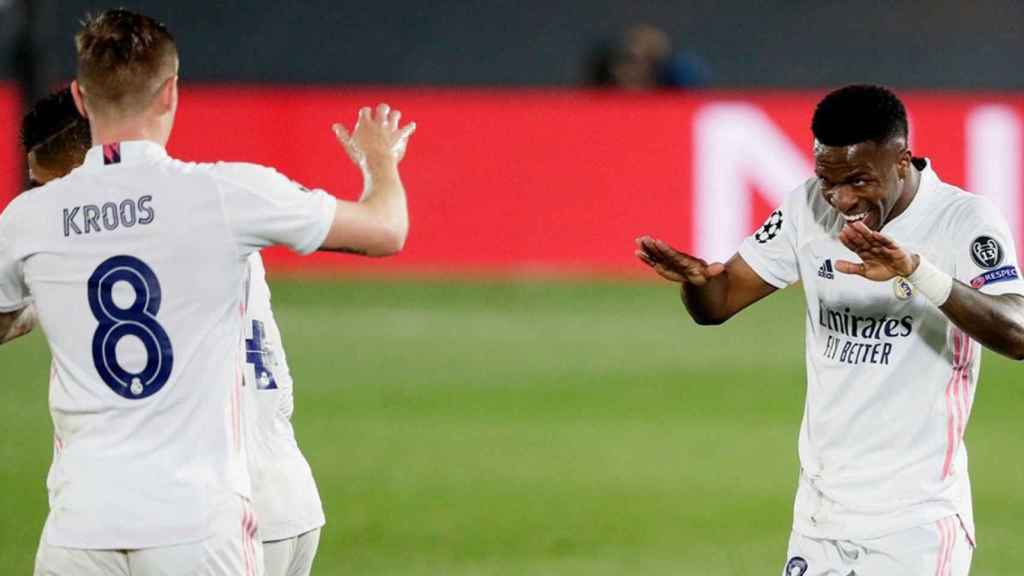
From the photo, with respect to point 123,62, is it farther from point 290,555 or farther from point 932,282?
point 932,282

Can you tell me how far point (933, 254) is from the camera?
15.5ft

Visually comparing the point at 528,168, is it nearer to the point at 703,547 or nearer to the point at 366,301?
the point at 366,301

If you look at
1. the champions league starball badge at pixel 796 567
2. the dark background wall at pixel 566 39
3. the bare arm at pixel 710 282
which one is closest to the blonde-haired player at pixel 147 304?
the bare arm at pixel 710 282

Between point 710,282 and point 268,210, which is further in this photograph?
point 710,282

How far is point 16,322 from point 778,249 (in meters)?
2.23

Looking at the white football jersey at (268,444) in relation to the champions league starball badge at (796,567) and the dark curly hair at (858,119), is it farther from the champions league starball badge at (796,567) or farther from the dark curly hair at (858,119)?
the dark curly hair at (858,119)

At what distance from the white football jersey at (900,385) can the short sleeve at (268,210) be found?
1.64m

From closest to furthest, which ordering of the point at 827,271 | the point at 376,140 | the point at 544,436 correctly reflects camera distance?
the point at 376,140 → the point at 827,271 → the point at 544,436

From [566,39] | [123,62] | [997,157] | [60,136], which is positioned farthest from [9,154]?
[123,62]

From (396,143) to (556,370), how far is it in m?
8.87

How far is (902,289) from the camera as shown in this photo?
15.6ft

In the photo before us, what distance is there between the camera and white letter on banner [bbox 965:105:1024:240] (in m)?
17.3

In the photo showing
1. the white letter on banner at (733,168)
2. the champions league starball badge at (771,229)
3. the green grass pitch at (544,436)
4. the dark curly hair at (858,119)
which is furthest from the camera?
the white letter on banner at (733,168)

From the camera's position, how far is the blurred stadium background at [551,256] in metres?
8.83
